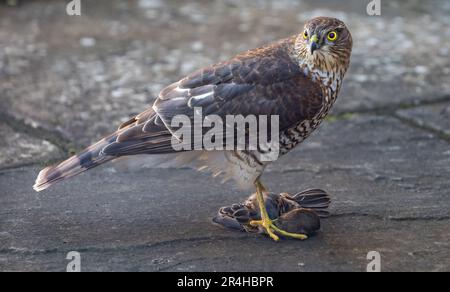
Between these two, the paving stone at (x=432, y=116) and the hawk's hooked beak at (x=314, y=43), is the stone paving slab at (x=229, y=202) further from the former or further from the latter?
the hawk's hooked beak at (x=314, y=43)

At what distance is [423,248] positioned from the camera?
367cm

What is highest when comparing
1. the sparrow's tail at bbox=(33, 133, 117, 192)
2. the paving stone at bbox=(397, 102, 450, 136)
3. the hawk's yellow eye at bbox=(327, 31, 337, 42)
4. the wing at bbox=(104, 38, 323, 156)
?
the hawk's yellow eye at bbox=(327, 31, 337, 42)

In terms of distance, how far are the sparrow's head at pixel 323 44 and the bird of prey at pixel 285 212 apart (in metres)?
0.69

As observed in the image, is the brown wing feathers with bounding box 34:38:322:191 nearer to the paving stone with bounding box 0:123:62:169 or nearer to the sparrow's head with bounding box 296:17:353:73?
the sparrow's head with bounding box 296:17:353:73

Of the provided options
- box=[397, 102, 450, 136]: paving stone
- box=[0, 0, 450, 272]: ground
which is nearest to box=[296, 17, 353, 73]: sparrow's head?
box=[0, 0, 450, 272]: ground

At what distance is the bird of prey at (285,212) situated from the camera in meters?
3.83

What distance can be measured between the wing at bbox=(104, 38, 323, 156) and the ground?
1.53 ft

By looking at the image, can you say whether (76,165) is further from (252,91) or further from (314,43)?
(314,43)

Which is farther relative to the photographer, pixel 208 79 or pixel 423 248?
pixel 208 79

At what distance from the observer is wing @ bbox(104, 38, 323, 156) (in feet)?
12.6

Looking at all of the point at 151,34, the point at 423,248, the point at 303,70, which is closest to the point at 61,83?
the point at 151,34

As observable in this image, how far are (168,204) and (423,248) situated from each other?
4.58 feet

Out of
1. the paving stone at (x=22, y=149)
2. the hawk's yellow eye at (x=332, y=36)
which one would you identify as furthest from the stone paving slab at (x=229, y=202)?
the hawk's yellow eye at (x=332, y=36)
